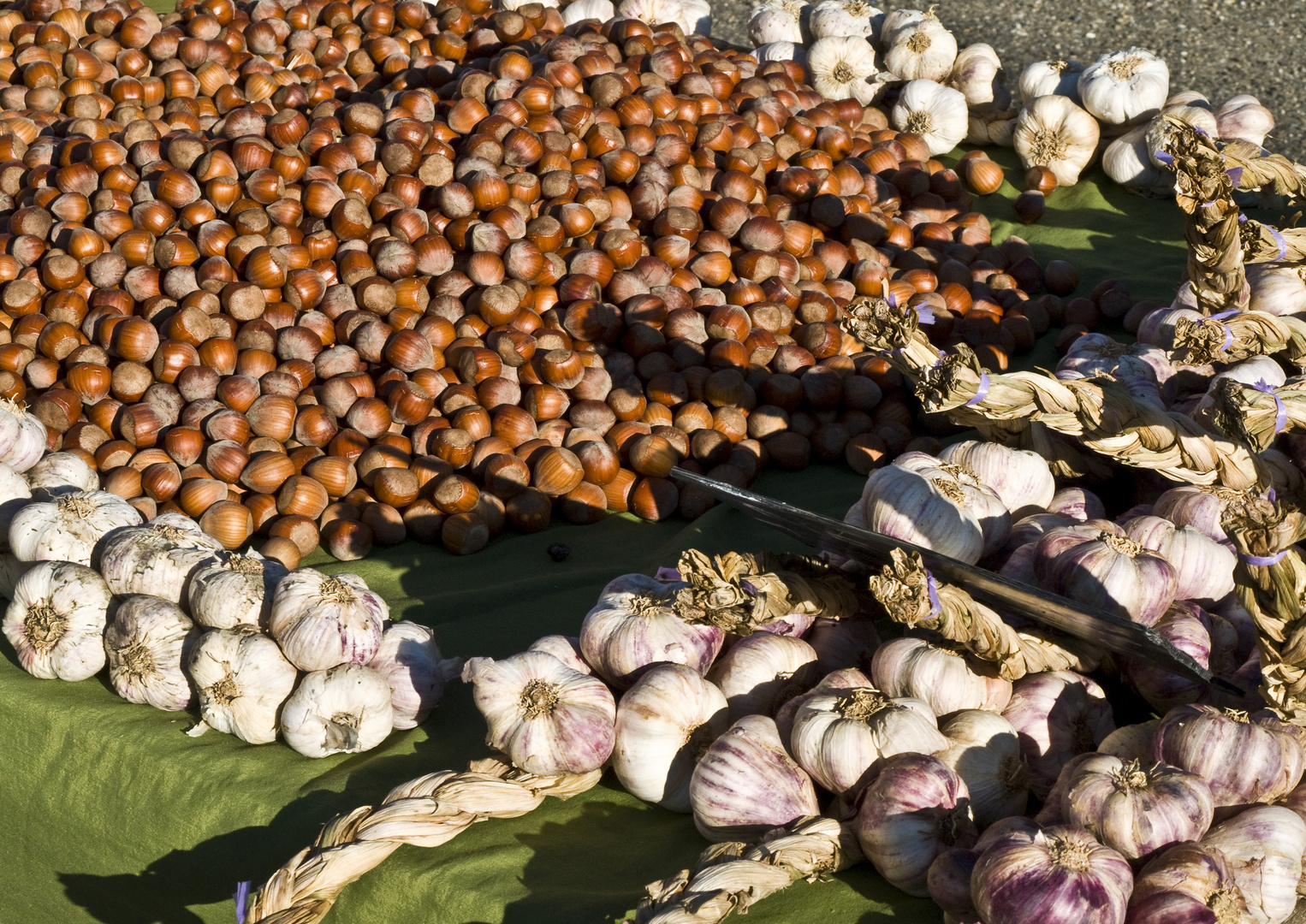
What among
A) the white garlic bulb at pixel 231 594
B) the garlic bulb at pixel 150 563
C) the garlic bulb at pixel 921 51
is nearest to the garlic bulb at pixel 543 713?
the white garlic bulb at pixel 231 594

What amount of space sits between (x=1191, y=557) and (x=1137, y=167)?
2774 mm

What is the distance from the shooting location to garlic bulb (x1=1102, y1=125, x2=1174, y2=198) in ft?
13.9

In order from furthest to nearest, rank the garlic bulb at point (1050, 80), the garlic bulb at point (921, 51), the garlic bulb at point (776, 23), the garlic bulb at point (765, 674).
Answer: the garlic bulb at point (776, 23) < the garlic bulb at point (921, 51) < the garlic bulb at point (1050, 80) < the garlic bulb at point (765, 674)

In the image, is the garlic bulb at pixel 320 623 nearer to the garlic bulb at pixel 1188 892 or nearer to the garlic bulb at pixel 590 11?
the garlic bulb at pixel 1188 892

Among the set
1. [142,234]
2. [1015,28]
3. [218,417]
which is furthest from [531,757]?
[1015,28]

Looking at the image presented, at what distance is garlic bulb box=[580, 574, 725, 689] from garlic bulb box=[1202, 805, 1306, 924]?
2.89ft

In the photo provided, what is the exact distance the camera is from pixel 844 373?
3.39 metres

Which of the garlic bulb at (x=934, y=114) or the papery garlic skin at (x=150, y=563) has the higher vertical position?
the garlic bulb at (x=934, y=114)

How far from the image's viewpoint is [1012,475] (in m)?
2.23

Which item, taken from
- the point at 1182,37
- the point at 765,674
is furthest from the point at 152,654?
the point at 1182,37

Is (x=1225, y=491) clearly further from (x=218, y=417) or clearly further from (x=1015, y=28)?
(x=1015, y=28)

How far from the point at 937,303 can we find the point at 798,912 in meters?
2.44

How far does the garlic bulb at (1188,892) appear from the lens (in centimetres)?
140

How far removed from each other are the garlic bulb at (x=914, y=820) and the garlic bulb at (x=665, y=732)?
362mm
